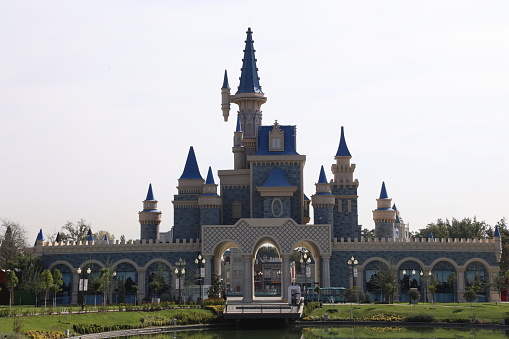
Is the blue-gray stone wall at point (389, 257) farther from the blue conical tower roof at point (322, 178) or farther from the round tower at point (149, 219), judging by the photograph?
the round tower at point (149, 219)

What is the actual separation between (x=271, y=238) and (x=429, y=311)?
1826 cm

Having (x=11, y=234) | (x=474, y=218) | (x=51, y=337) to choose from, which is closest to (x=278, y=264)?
(x=474, y=218)

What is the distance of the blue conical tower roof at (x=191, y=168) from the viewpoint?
78.6 meters

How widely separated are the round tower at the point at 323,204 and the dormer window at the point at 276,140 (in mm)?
5950

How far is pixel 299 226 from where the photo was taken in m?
68.4

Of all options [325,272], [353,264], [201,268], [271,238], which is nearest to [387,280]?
[353,264]

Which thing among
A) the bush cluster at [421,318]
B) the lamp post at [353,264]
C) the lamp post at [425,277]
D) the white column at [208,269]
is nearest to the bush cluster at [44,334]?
the bush cluster at [421,318]

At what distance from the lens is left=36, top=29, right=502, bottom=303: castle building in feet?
225

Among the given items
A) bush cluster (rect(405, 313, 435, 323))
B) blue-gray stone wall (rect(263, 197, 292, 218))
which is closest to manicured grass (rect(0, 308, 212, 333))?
bush cluster (rect(405, 313, 435, 323))

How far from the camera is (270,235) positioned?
223ft

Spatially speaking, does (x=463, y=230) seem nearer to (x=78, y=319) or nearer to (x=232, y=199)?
(x=232, y=199)

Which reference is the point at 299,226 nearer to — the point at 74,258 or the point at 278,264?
the point at 74,258

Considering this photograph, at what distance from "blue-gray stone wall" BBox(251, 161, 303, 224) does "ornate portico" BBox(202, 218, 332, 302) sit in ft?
16.7

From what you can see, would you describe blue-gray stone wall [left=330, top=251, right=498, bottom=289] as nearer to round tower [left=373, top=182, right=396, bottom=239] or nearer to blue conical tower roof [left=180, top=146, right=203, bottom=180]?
round tower [left=373, top=182, right=396, bottom=239]
